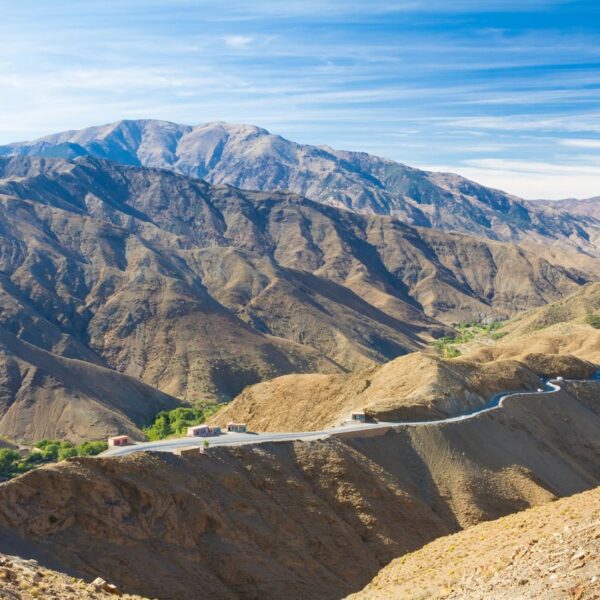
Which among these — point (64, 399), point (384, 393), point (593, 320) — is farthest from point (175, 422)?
point (593, 320)

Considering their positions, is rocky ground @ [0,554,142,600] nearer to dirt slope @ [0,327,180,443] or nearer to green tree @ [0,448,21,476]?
green tree @ [0,448,21,476]

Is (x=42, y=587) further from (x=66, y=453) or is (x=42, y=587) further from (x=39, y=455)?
(x=39, y=455)

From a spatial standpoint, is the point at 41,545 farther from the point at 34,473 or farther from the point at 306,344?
the point at 306,344

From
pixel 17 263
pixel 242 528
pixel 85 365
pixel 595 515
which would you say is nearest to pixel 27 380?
pixel 85 365

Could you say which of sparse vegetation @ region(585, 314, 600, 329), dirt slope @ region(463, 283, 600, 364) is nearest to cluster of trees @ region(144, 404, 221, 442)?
dirt slope @ region(463, 283, 600, 364)

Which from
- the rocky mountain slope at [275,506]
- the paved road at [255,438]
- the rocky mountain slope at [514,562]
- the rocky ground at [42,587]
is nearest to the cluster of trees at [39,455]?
the paved road at [255,438]
